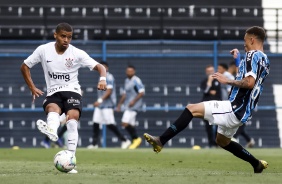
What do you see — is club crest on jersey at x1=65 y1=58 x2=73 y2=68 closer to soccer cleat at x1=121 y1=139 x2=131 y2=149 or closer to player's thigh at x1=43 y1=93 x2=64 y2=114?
player's thigh at x1=43 y1=93 x2=64 y2=114

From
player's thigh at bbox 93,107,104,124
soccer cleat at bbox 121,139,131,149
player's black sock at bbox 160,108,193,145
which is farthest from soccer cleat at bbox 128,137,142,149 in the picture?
player's black sock at bbox 160,108,193,145

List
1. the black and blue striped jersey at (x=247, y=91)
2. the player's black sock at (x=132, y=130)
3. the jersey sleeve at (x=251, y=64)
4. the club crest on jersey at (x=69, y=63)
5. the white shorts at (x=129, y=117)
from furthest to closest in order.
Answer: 1. the white shorts at (x=129, y=117)
2. the player's black sock at (x=132, y=130)
3. the club crest on jersey at (x=69, y=63)
4. the black and blue striped jersey at (x=247, y=91)
5. the jersey sleeve at (x=251, y=64)

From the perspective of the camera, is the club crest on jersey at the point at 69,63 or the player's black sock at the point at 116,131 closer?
the club crest on jersey at the point at 69,63

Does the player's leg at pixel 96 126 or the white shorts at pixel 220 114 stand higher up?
the white shorts at pixel 220 114

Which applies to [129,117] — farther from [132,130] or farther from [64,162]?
[64,162]

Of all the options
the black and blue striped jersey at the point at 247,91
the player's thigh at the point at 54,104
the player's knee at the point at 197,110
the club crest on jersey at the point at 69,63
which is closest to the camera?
the black and blue striped jersey at the point at 247,91

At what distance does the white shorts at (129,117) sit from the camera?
79.2ft

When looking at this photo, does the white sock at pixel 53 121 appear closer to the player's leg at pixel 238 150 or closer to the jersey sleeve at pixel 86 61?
the jersey sleeve at pixel 86 61

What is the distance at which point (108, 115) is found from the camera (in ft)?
79.1

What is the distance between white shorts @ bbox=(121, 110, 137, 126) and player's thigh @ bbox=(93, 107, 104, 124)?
0.56 meters

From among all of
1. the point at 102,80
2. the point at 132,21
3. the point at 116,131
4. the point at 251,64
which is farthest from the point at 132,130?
the point at 251,64

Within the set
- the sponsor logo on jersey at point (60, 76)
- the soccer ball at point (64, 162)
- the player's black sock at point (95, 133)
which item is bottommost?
the player's black sock at point (95, 133)

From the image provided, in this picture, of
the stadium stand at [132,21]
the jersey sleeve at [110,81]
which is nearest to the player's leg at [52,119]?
the jersey sleeve at [110,81]

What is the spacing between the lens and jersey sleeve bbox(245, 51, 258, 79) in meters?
11.4
